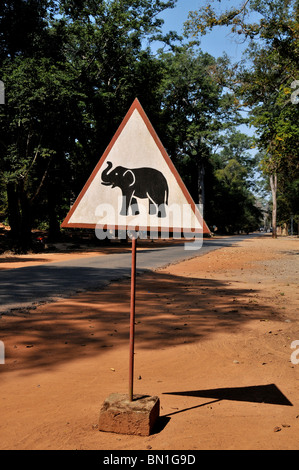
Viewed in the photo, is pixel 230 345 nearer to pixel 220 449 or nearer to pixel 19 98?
pixel 220 449

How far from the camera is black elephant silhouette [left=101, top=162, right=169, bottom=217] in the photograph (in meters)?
3.28

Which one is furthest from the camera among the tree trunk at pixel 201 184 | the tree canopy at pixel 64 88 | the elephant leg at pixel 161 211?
the tree trunk at pixel 201 184

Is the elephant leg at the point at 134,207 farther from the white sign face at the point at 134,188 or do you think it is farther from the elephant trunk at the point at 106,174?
the elephant trunk at the point at 106,174

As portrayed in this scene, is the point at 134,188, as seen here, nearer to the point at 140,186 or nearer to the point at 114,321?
the point at 140,186

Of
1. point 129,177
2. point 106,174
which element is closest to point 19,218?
point 106,174

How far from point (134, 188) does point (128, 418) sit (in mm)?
1777

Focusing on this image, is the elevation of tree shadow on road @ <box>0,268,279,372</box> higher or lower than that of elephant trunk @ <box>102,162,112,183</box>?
lower

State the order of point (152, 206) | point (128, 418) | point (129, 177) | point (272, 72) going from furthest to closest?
point (272, 72)
point (129, 177)
point (152, 206)
point (128, 418)

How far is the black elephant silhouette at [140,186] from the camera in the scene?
3283 millimetres

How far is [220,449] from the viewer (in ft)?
9.46

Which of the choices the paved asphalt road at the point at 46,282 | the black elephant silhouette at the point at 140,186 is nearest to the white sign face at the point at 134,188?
the black elephant silhouette at the point at 140,186

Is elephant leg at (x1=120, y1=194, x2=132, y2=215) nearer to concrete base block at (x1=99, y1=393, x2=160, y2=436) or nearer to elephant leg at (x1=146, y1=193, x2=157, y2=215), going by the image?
elephant leg at (x1=146, y1=193, x2=157, y2=215)

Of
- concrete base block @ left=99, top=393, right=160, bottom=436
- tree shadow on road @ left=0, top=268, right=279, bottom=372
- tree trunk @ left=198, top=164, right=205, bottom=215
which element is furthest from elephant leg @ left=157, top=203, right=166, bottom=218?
tree trunk @ left=198, top=164, right=205, bottom=215

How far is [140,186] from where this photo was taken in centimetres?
333
